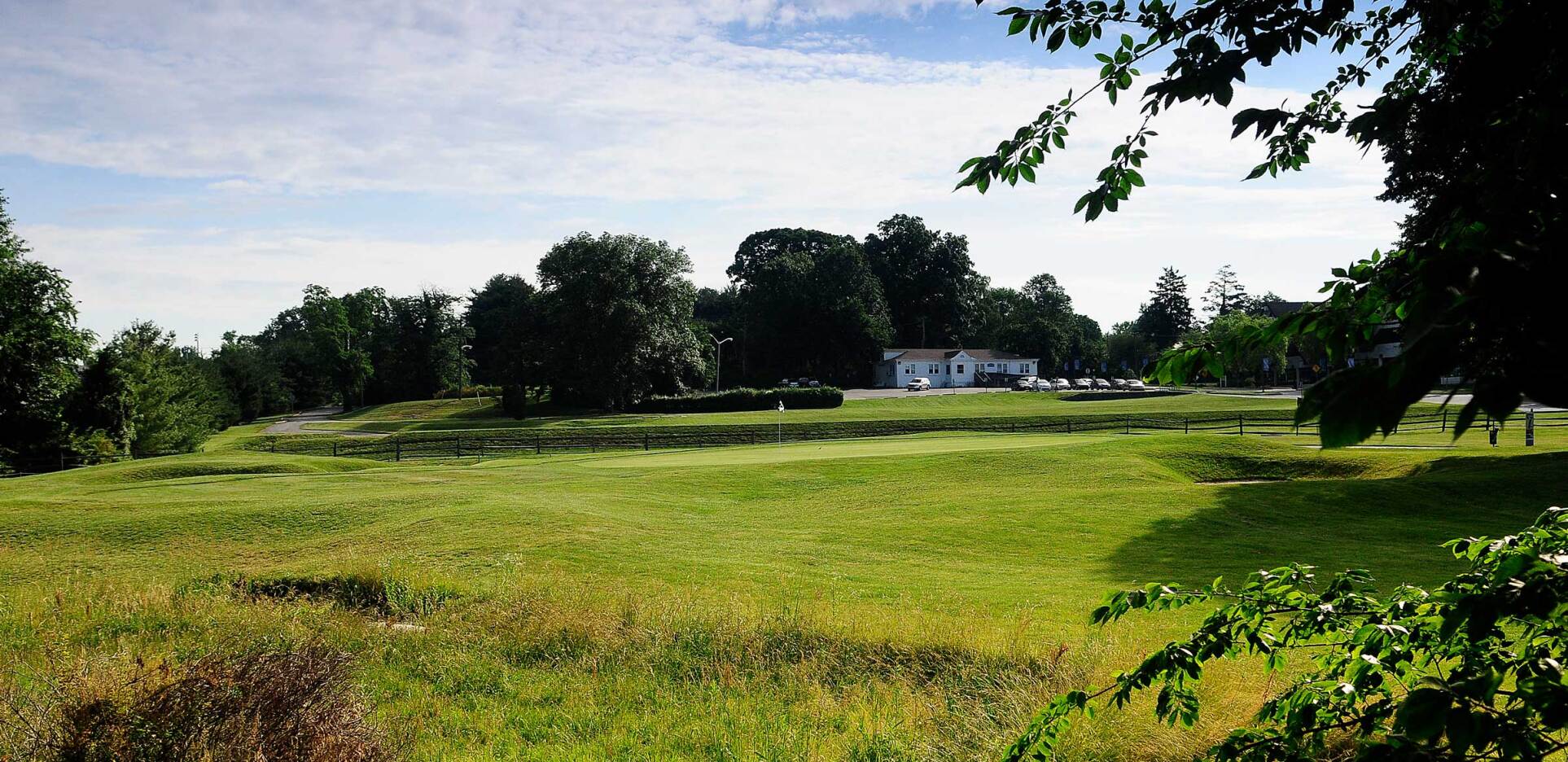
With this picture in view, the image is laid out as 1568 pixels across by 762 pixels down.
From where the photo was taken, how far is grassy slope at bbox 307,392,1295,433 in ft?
198

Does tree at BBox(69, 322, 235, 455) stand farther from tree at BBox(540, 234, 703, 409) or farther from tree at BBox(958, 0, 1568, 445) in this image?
tree at BBox(958, 0, 1568, 445)

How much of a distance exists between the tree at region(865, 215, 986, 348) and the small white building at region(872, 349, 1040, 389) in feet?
38.3

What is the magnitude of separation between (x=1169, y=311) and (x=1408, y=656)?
124 metres

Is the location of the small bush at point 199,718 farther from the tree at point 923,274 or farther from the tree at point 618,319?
the tree at point 923,274

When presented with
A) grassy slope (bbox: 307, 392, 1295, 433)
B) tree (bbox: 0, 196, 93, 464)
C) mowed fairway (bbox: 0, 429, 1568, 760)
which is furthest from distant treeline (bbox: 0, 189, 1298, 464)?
mowed fairway (bbox: 0, 429, 1568, 760)

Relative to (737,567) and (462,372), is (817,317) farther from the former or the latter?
(737,567)

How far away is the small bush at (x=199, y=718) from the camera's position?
6.46m

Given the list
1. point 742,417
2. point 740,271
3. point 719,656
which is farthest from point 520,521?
point 740,271

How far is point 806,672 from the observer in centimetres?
952

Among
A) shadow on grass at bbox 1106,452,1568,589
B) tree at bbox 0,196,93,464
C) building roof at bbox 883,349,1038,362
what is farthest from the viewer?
building roof at bbox 883,349,1038,362

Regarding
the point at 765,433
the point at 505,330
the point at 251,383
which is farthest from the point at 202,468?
the point at 251,383

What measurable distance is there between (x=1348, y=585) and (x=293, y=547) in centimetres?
1710

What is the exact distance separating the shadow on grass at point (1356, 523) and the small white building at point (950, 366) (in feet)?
258

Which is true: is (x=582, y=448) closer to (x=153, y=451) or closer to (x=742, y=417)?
(x=742, y=417)
